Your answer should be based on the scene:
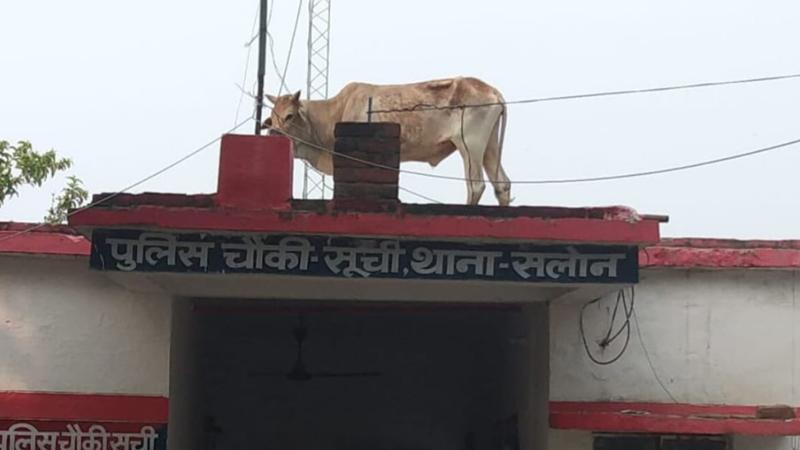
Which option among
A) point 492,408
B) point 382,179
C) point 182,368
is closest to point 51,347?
point 182,368

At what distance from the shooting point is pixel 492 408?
10172 mm

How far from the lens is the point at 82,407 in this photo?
22.2 ft

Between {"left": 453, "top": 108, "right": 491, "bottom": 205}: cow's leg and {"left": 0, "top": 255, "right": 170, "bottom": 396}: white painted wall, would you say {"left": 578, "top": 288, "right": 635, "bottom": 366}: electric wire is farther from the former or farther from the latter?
{"left": 0, "top": 255, "right": 170, "bottom": 396}: white painted wall

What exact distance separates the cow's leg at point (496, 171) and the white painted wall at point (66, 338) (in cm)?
252

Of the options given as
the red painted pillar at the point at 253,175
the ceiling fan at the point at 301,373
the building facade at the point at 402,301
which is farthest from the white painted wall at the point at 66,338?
the ceiling fan at the point at 301,373

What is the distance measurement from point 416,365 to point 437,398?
40 centimetres

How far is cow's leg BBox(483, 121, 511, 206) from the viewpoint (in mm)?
7645

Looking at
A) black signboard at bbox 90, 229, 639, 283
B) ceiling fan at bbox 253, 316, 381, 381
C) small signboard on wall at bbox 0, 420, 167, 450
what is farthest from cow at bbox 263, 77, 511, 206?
ceiling fan at bbox 253, 316, 381, 381

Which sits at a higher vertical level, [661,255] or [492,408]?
[661,255]

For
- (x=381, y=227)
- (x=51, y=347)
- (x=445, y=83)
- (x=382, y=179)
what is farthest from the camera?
(x=445, y=83)

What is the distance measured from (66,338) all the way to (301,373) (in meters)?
3.80

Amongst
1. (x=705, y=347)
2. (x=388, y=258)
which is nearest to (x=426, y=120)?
(x=388, y=258)

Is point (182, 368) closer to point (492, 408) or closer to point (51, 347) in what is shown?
point (51, 347)

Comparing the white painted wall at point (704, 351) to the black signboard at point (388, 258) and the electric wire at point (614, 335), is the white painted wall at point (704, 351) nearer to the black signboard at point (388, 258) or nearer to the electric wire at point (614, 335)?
the electric wire at point (614, 335)
